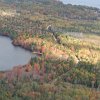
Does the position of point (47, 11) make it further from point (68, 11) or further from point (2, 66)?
point (2, 66)

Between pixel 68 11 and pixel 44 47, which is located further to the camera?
pixel 68 11

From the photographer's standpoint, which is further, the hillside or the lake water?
the lake water

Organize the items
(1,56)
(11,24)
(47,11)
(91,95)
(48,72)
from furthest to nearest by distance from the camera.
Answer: (47,11) < (11,24) < (1,56) < (48,72) < (91,95)

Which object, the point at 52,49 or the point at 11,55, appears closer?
the point at 11,55

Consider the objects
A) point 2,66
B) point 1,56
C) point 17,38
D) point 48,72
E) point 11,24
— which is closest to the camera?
point 48,72

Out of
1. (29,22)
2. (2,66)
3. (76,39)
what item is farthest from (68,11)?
(2,66)
